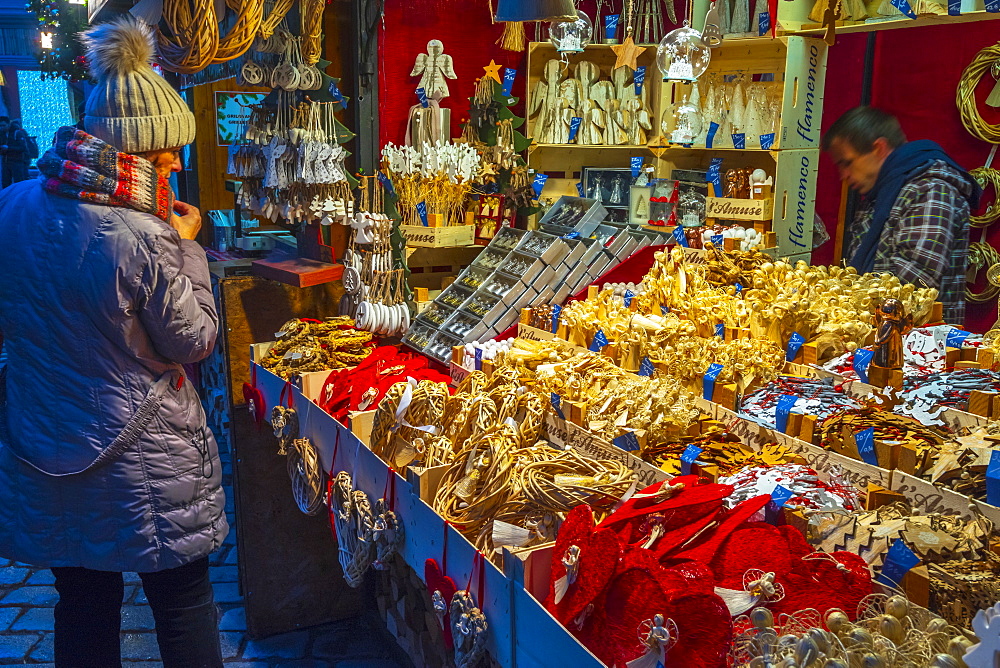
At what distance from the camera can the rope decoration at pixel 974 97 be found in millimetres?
4957

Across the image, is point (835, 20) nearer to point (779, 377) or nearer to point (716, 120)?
point (716, 120)

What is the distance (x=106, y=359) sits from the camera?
212 centimetres

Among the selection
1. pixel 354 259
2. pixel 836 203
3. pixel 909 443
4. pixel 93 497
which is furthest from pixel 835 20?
pixel 93 497

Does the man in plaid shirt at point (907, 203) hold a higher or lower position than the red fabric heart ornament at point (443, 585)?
higher

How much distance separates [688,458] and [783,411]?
289mm

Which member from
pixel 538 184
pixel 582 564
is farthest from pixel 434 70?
pixel 582 564

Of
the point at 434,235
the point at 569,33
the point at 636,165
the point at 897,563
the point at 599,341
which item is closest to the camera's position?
the point at 897,563

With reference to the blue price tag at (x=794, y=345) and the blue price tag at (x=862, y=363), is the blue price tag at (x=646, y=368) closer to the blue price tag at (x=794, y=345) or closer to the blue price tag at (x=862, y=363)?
the blue price tag at (x=794, y=345)

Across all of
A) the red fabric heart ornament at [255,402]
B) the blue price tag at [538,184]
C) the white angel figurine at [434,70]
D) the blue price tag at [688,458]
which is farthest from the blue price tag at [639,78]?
the blue price tag at [688,458]

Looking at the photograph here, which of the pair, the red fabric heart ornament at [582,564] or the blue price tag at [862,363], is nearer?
the red fabric heart ornament at [582,564]

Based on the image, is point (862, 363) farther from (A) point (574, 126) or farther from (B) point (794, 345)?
(A) point (574, 126)

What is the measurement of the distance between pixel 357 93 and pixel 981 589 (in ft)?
10.3

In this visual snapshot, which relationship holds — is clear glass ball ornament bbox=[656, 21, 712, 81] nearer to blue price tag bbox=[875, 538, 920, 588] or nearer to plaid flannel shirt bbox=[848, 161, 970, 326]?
plaid flannel shirt bbox=[848, 161, 970, 326]

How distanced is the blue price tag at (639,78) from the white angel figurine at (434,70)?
1.17 meters
